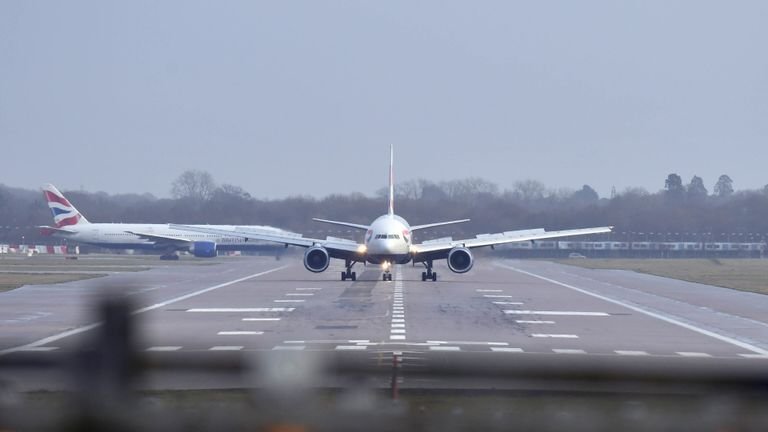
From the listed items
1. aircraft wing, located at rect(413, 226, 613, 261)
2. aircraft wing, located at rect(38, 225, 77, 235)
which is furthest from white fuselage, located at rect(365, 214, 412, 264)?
aircraft wing, located at rect(38, 225, 77, 235)

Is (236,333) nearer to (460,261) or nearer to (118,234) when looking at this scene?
(460,261)

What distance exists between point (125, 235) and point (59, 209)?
6496 mm

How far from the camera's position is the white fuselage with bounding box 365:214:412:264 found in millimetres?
50688

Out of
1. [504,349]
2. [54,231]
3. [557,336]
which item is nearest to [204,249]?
[54,231]

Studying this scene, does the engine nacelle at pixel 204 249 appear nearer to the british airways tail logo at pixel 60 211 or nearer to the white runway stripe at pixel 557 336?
the british airways tail logo at pixel 60 211

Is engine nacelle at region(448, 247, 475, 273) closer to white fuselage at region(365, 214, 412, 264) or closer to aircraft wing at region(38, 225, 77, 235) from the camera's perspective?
white fuselage at region(365, 214, 412, 264)

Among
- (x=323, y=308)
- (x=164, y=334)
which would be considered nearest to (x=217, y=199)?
(x=323, y=308)

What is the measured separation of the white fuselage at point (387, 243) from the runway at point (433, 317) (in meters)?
1.27

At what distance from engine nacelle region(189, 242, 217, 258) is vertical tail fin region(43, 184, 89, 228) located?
14.0m

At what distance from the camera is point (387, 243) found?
50594 millimetres

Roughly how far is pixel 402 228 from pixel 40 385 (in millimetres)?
48836

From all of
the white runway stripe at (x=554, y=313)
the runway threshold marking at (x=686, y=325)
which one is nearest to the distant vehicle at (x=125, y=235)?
the runway threshold marking at (x=686, y=325)

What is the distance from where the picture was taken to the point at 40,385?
13.6 ft

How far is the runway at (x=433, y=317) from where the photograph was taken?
2131 centimetres
